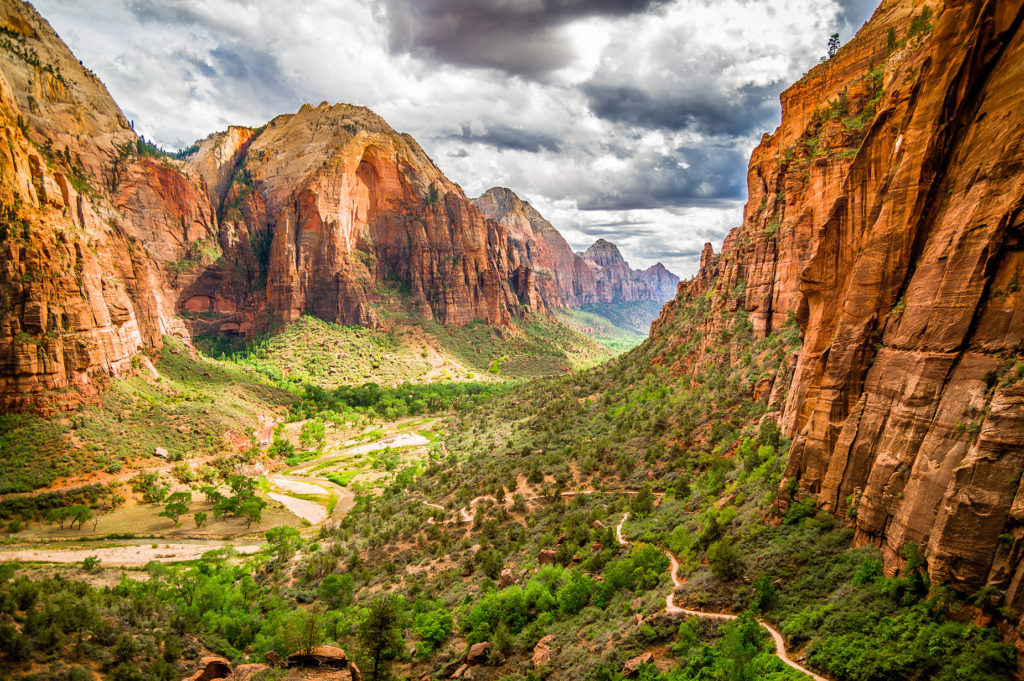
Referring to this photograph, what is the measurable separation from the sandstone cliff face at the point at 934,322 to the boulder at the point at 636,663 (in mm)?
9076

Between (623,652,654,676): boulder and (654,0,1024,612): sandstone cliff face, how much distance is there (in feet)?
29.8

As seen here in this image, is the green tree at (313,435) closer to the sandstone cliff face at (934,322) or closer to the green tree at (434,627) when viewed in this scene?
the green tree at (434,627)

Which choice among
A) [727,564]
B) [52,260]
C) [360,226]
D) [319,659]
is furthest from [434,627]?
[360,226]

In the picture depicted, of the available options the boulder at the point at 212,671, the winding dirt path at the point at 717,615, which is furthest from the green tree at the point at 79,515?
the winding dirt path at the point at 717,615

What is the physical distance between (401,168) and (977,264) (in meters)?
176

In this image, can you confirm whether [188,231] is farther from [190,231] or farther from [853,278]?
[853,278]

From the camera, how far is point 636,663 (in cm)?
1783

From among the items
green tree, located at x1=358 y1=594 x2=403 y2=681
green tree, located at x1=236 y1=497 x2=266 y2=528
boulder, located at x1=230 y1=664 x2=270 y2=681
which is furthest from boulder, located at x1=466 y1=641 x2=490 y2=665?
green tree, located at x1=236 y1=497 x2=266 y2=528

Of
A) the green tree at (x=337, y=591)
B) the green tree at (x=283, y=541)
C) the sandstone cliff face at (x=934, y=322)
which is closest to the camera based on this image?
the sandstone cliff face at (x=934, y=322)

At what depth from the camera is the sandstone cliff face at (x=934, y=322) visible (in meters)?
12.3

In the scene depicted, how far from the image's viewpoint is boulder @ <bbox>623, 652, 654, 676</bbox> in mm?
17688

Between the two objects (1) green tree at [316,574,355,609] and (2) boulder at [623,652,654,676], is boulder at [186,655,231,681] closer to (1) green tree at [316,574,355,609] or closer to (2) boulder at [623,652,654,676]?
(1) green tree at [316,574,355,609]

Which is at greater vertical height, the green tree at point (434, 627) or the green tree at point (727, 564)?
the green tree at point (727, 564)

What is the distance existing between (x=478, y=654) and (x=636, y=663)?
9.93m
